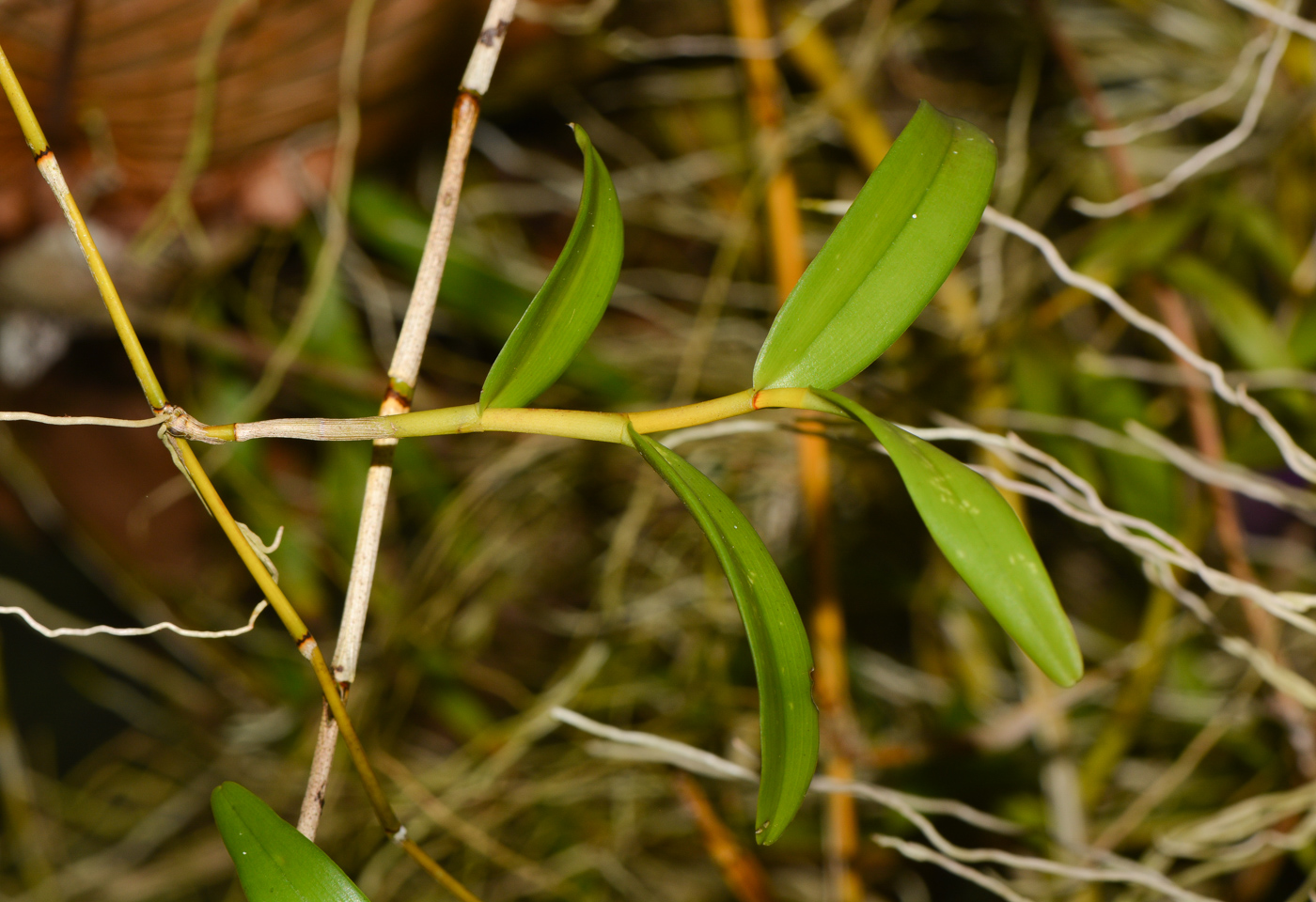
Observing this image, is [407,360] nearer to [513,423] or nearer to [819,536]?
[513,423]

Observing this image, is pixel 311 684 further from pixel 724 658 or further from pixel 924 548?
pixel 924 548

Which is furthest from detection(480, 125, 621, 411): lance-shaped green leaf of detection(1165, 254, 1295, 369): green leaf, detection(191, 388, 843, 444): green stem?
detection(1165, 254, 1295, 369): green leaf

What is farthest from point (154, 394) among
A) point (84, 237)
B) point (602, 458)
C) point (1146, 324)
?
point (602, 458)

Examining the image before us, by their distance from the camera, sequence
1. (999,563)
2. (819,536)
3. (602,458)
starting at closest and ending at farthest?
(999,563)
(819,536)
(602,458)

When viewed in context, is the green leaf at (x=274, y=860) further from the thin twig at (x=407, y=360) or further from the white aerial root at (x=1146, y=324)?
A: the white aerial root at (x=1146, y=324)

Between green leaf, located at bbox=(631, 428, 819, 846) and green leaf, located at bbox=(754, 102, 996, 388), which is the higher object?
green leaf, located at bbox=(754, 102, 996, 388)

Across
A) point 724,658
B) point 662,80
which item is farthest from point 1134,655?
point 662,80

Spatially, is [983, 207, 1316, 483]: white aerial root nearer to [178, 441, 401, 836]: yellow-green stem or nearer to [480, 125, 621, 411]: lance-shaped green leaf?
[480, 125, 621, 411]: lance-shaped green leaf
